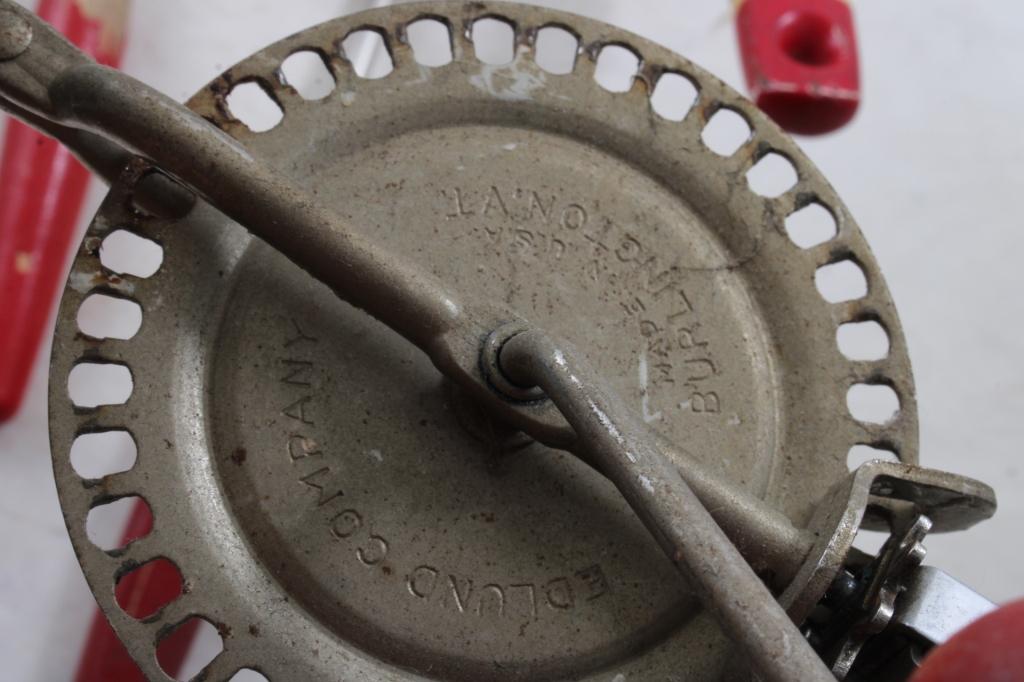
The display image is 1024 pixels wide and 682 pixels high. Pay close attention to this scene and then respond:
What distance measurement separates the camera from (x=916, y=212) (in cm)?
116

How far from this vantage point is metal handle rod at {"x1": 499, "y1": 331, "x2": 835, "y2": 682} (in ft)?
1.66

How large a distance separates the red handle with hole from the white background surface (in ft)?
0.24

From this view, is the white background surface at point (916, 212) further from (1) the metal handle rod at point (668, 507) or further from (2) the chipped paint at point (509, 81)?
(1) the metal handle rod at point (668, 507)

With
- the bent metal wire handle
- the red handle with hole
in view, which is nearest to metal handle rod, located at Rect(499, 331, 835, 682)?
the bent metal wire handle

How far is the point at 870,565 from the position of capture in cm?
60

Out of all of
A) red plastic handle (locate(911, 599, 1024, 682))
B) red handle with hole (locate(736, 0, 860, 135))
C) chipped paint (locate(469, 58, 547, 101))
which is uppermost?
red handle with hole (locate(736, 0, 860, 135))

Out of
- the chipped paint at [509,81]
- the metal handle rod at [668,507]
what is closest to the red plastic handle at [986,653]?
the metal handle rod at [668,507]

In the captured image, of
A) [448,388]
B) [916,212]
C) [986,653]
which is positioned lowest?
[986,653]

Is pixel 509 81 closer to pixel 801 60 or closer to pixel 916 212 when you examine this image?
pixel 801 60

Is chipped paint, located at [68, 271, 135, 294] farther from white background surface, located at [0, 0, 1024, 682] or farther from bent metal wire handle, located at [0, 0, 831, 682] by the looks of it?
white background surface, located at [0, 0, 1024, 682]

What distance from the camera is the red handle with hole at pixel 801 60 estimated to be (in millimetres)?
1079

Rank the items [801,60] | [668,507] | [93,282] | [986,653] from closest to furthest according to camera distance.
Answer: [986,653] → [668,507] → [93,282] → [801,60]

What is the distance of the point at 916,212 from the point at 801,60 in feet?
0.68

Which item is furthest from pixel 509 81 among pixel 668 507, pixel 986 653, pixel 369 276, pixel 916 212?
pixel 916 212
